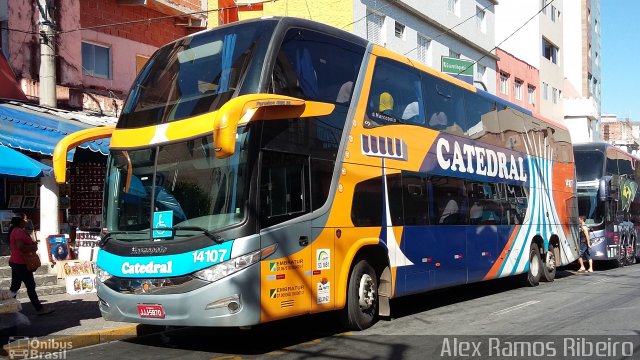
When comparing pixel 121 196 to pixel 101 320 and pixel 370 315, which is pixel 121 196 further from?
pixel 370 315

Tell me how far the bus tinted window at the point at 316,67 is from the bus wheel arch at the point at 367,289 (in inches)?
95.3

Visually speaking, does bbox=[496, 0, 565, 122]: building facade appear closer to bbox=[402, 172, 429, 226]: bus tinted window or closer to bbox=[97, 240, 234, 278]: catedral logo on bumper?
bbox=[402, 172, 429, 226]: bus tinted window

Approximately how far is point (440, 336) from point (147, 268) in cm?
412

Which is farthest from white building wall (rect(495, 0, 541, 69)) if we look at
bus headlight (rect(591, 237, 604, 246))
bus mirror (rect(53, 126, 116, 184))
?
bus mirror (rect(53, 126, 116, 184))

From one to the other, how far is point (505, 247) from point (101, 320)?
28.6ft

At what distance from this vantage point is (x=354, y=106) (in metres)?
9.13

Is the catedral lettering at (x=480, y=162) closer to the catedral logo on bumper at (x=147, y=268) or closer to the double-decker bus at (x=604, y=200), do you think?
the catedral logo on bumper at (x=147, y=268)

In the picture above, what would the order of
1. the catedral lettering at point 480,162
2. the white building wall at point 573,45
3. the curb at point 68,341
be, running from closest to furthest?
1. the curb at point 68,341
2. the catedral lettering at point 480,162
3. the white building wall at point 573,45

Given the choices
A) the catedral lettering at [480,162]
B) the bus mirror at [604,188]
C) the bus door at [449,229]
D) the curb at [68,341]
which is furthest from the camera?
the bus mirror at [604,188]

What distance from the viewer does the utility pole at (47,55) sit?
46.3ft

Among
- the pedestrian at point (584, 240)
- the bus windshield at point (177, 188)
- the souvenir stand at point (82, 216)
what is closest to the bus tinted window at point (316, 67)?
the bus windshield at point (177, 188)

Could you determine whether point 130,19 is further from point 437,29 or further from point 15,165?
point 437,29

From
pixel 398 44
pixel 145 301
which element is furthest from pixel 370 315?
pixel 398 44

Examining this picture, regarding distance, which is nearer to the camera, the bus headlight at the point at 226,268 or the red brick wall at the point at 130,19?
the bus headlight at the point at 226,268
